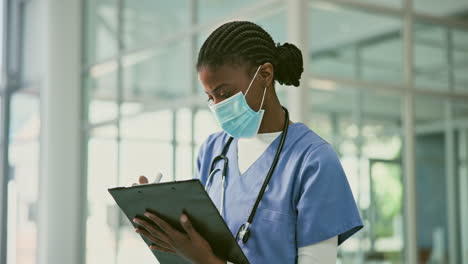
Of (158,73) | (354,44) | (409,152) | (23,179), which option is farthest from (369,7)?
(23,179)

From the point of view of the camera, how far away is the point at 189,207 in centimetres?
137

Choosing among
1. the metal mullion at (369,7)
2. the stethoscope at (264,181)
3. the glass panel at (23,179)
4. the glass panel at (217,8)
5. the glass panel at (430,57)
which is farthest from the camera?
the glass panel at (23,179)

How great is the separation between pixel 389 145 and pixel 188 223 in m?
3.06

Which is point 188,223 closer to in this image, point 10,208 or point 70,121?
point 70,121

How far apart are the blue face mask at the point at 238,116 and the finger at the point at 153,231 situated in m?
0.29

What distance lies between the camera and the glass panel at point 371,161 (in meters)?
4.12

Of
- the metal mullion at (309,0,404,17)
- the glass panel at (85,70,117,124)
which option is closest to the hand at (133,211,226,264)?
the metal mullion at (309,0,404,17)

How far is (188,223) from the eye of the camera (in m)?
1.38

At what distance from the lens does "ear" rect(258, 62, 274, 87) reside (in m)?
1.50

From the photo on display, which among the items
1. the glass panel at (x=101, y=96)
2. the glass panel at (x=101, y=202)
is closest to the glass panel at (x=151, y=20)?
the glass panel at (x=101, y=96)

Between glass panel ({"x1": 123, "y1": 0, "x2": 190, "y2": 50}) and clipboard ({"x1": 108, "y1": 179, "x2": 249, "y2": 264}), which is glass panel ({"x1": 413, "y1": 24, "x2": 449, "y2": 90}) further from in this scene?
clipboard ({"x1": 108, "y1": 179, "x2": 249, "y2": 264})

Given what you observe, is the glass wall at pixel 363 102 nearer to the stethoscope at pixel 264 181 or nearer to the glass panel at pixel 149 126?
the glass panel at pixel 149 126

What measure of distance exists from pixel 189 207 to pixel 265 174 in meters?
0.23

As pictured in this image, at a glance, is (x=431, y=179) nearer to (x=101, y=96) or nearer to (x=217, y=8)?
(x=217, y=8)
